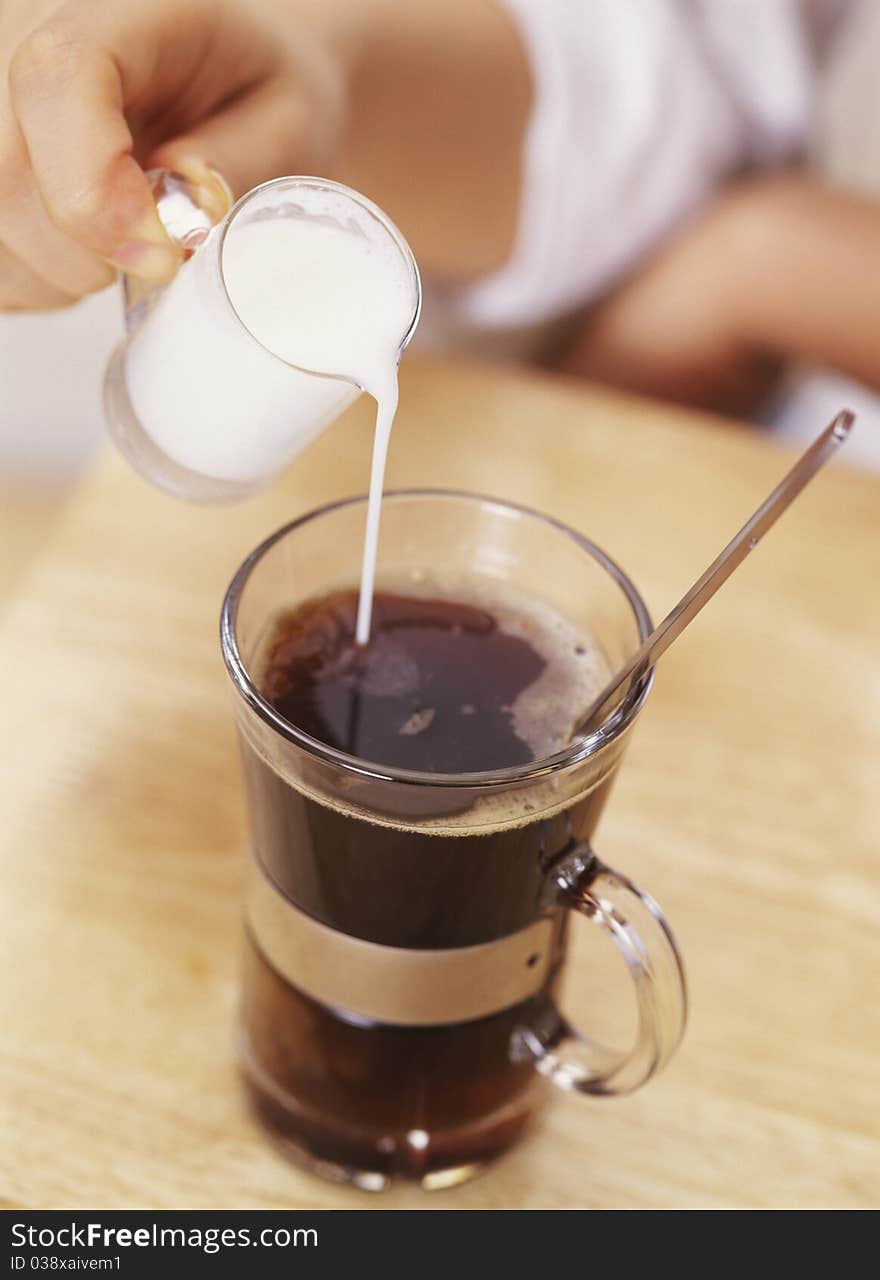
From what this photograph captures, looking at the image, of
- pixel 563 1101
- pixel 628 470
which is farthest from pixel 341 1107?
pixel 628 470

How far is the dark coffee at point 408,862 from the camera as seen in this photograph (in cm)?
47

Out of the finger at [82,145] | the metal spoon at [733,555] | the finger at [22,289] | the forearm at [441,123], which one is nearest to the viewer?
the metal spoon at [733,555]

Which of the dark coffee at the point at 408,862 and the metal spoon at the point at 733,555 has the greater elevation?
the metal spoon at the point at 733,555

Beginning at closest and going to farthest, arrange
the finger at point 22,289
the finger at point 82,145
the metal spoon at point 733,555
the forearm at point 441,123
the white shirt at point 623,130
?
the metal spoon at point 733,555, the finger at point 82,145, the finger at point 22,289, the forearm at point 441,123, the white shirt at point 623,130

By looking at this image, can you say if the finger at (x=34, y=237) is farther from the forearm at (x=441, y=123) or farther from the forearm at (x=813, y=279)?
the forearm at (x=813, y=279)

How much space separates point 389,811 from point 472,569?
168 millimetres

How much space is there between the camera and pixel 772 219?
1219 mm

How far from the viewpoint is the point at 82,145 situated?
1.69ft

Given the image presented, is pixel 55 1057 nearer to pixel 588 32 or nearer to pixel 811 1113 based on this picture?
pixel 811 1113

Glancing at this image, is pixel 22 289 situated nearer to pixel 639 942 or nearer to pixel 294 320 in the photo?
pixel 294 320

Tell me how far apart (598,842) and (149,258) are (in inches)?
14.7

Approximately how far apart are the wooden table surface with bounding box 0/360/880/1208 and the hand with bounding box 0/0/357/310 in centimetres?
23

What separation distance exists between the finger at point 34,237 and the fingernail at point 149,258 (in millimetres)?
26

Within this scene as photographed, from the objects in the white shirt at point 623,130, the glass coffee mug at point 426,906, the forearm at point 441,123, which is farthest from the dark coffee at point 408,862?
the white shirt at point 623,130
